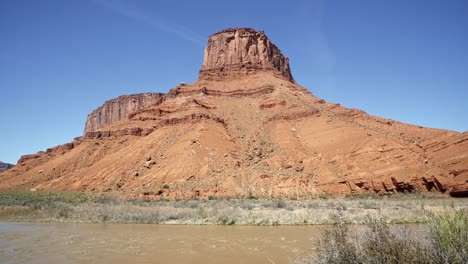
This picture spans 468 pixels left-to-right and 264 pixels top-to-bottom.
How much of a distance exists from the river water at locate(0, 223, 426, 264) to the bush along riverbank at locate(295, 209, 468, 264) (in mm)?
3381

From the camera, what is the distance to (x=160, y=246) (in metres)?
14.4

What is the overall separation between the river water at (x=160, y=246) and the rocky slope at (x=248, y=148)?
2652 cm

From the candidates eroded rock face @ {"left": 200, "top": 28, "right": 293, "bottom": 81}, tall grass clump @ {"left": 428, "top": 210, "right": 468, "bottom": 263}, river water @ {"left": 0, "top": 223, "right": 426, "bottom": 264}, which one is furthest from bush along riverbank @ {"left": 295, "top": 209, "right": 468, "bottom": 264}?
eroded rock face @ {"left": 200, "top": 28, "right": 293, "bottom": 81}

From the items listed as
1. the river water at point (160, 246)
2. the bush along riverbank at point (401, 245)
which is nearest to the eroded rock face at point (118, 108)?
the river water at point (160, 246)

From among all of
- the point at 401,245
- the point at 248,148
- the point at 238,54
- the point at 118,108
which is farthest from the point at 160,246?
the point at 118,108

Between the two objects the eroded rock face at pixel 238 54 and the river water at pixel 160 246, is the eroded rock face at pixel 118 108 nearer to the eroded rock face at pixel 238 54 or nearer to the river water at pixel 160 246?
the eroded rock face at pixel 238 54

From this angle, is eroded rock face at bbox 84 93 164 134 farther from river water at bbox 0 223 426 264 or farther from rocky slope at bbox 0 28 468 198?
river water at bbox 0 223 426 264

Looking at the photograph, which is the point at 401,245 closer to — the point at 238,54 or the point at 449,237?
the point at 449,237

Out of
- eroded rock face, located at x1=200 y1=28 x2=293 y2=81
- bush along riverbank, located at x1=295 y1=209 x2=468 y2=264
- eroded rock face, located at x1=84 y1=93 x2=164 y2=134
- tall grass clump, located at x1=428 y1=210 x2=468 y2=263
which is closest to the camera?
tall grass clump, located at x1=428 y1=210 x2=468 y2=263

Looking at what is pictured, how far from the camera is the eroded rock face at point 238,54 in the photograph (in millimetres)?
85188

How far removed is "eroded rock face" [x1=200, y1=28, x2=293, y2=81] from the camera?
279 feet

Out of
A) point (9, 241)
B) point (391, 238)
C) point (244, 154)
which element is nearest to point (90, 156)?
point (244, 154)

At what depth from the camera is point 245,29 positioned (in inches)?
3615

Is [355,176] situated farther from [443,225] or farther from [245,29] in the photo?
[245,29]
